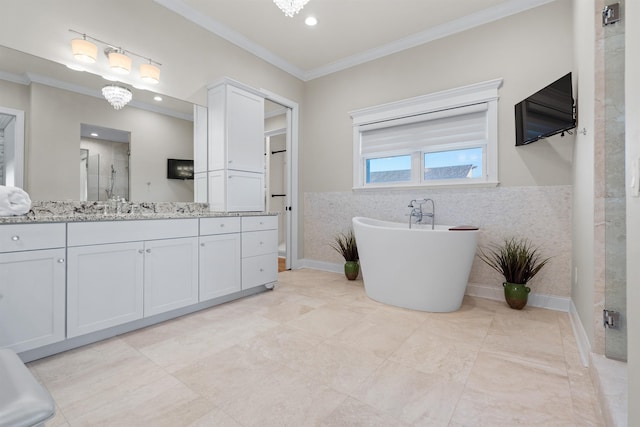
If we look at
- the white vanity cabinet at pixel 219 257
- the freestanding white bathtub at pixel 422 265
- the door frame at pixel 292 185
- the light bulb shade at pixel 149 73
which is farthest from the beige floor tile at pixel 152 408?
the door frame at pixel 292 185

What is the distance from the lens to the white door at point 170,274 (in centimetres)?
220

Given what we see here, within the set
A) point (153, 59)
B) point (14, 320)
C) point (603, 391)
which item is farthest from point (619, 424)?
point (153, 59)

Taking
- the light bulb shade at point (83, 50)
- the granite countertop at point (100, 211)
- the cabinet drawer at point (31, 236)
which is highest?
the light bulb shade at point (83, 50)

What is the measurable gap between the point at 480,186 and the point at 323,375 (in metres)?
2.49

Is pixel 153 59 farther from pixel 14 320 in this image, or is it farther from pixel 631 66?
pixel 631 66

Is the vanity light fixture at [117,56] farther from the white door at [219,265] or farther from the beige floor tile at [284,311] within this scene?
the beige floor tile at [284,311]

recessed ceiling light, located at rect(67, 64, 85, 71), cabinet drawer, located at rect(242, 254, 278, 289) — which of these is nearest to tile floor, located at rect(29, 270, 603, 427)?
cabinet drawer, located at rect(242, 254, 278, 289)

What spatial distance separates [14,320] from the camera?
5.38ft

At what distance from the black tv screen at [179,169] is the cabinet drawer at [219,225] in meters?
0.77

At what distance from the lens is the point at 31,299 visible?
5.56ft

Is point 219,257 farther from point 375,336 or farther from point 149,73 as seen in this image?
point 149,73

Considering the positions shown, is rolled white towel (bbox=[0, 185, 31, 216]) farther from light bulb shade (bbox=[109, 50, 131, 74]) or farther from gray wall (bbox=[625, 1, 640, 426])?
gray wall (bbox=[625, 1, 640, 426])

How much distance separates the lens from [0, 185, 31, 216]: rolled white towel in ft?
5.64

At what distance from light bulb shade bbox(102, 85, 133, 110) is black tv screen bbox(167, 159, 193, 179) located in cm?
62
